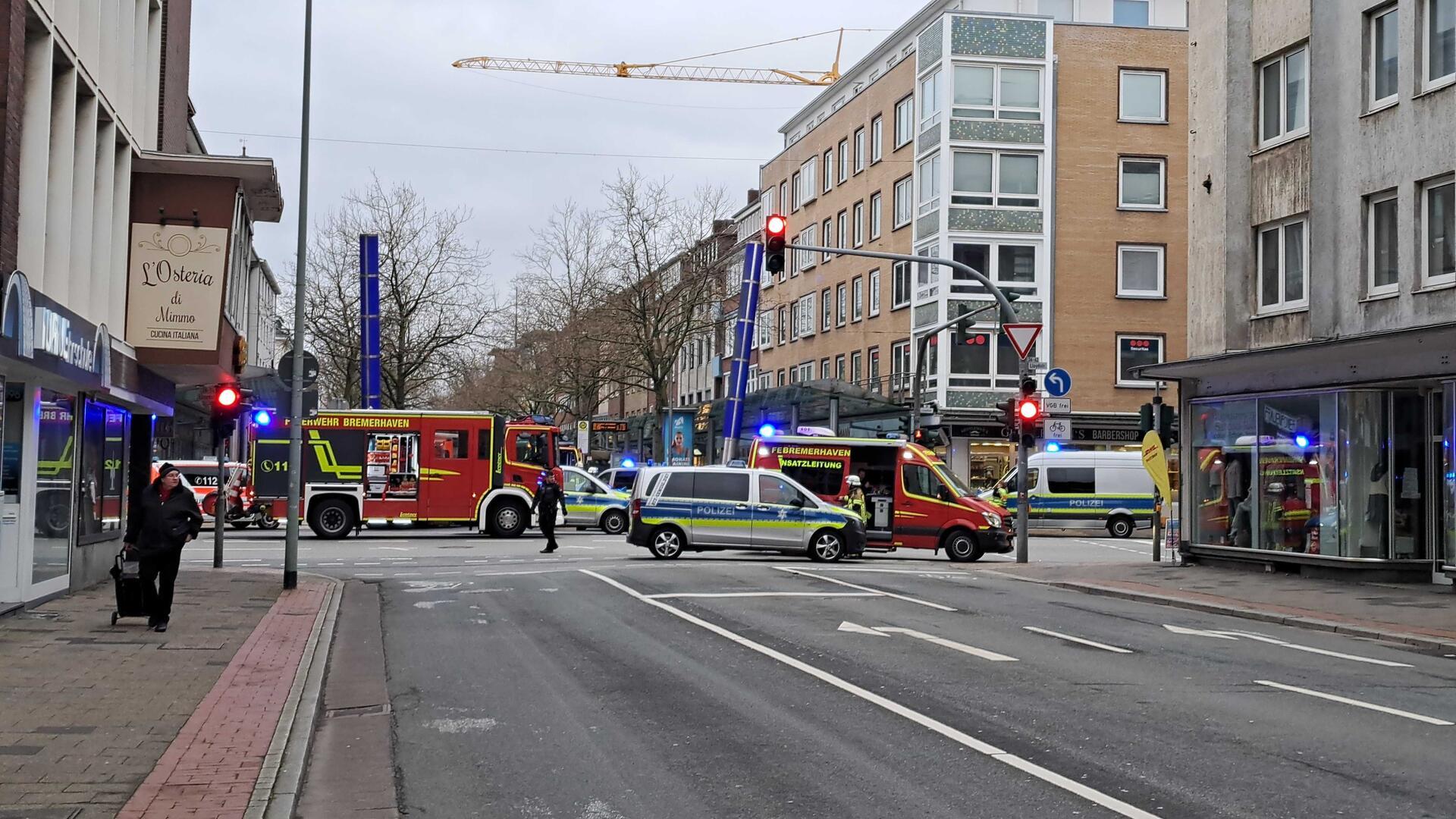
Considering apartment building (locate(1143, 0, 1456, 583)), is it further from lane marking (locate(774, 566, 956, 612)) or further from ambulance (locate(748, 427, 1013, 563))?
lane marking (locate(774, 566, 956, 612))

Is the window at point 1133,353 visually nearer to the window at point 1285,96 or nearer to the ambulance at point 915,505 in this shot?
the ambulance at point 915,505

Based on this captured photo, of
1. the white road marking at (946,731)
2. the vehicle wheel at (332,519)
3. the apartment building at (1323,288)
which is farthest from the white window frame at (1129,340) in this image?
the white road marking at (946,731)

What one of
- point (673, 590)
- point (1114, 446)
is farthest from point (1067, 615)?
point (1114, 446)

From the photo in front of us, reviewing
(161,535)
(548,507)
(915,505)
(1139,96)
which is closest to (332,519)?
(548,507)

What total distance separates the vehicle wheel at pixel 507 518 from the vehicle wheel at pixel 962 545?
37.0 ft

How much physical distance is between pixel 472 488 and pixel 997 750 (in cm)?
2764

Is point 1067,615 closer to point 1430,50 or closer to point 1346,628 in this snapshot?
point 1346,628

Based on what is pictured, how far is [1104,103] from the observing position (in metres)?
50.1

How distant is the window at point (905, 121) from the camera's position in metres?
53.2

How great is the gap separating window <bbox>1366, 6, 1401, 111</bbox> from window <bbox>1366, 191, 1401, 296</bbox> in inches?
57.0

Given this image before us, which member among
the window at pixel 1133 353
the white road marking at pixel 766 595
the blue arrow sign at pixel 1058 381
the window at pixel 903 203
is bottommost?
the white road marking at pixel 766 595

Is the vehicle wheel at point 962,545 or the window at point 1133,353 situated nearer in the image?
the vehicle wheel at point 962,545

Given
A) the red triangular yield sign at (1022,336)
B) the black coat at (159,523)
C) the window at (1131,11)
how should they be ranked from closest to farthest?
the black coat at (159,523), the red triangular yield sign at (1022,336), the window at (1131,11)

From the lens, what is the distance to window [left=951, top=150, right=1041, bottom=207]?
4984cm
